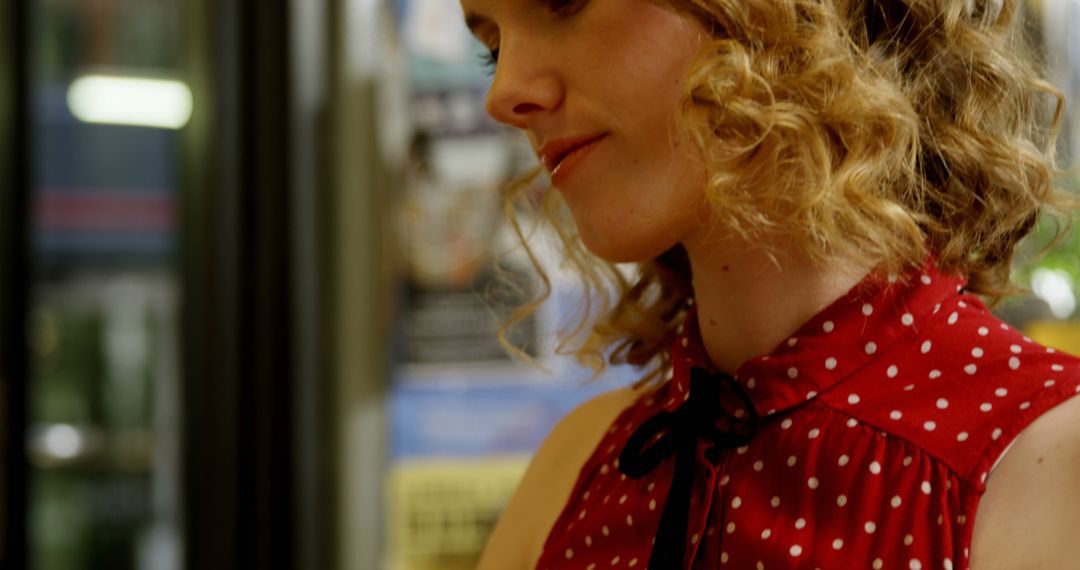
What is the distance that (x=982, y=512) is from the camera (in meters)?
0.79

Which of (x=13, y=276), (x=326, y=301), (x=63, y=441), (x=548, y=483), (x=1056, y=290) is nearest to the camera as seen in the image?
(x=548, y=483)

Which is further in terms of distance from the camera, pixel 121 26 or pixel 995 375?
pixel 121 26

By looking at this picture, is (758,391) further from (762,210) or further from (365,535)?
(365,535)

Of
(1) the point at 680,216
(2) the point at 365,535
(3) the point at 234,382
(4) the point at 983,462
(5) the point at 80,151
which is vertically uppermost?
(1) the point at 680,216

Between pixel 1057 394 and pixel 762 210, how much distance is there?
0.24 metres

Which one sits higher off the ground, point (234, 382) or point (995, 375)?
point (995, 375)

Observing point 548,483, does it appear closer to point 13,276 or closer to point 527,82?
point 527,82

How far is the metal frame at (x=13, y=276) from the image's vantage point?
12.0 feet

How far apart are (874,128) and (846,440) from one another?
23cm

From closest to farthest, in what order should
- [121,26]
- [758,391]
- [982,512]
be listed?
[982,512], [758,391], [121,26]

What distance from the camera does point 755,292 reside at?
949mm

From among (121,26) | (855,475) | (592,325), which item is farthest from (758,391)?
(121,26)

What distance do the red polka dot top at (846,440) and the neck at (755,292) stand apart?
0.02m

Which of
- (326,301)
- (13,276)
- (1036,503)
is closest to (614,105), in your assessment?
(1036,503)
